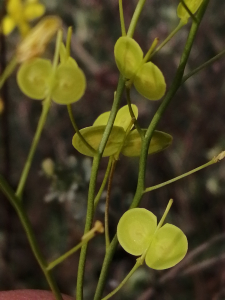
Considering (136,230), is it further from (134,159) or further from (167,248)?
(134,159)

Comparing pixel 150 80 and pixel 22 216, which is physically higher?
pixel 150 80

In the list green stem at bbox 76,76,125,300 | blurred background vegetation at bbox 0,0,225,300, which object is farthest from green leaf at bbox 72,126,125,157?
blurred background vegetation at bbox 0,0,225,300

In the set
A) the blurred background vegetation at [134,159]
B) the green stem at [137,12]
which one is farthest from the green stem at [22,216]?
the blurred background vegetation at [134,159]

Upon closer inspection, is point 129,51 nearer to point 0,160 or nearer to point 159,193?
point 159,193

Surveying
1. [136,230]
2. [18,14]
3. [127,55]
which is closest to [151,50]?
[127,55]

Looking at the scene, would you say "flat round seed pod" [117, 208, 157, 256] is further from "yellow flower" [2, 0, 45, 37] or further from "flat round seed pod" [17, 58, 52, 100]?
"yellow flower" [2, 0, 45, 37]

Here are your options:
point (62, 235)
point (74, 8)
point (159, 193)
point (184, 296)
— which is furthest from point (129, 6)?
point (184, 296)
